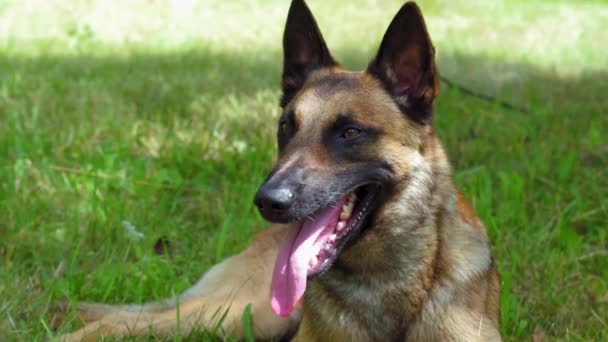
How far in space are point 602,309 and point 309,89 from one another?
5.76 ft

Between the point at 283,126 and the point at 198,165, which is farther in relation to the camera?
the point at 198,165

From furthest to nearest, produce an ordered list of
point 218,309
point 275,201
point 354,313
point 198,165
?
point 198,165, point 218,309, point 354,313, point 275,201

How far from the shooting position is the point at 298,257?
306cm

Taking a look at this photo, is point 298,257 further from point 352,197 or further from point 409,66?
point 409,66

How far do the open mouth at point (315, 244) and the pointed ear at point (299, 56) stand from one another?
2.44 ft

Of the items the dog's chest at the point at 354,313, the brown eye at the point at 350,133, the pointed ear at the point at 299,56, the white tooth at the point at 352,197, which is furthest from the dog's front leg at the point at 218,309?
the brown eye at the point at 350,133

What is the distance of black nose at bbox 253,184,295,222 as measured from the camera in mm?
2902

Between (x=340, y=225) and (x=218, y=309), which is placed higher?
(x=340, y=225)

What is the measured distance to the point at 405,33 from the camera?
10.9 feet

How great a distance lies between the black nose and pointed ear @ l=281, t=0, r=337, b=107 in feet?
2.88

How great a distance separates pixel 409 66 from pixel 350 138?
439 mm

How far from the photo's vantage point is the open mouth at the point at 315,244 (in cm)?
304

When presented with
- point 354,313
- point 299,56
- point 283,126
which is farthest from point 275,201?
point 299,56

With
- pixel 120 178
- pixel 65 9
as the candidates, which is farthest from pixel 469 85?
pixel 65 9
